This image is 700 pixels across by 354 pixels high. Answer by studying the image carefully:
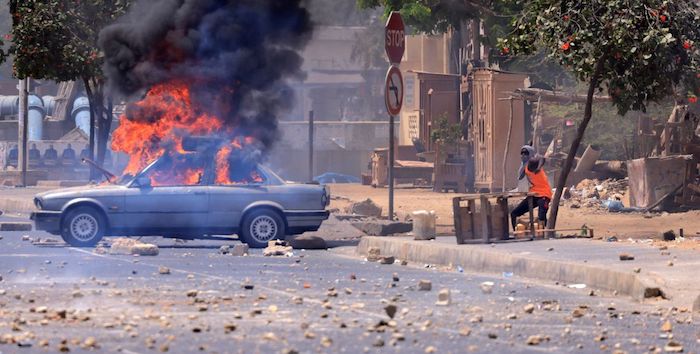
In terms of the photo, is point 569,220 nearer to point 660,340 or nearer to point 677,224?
point 677,224

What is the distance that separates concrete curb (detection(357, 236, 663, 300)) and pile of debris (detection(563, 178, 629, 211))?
35.2 feet

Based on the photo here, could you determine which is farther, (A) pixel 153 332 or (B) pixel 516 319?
(B) pixel 516 319

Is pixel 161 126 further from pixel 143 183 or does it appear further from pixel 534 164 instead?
pixel 534 164

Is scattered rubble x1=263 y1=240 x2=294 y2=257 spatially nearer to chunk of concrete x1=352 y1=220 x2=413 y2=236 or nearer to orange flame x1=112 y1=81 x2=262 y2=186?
orange flame x1=112 y1=81 x2=262 y2=186

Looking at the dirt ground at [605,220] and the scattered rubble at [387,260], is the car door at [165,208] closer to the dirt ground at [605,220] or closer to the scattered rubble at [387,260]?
the scattered rubble at [387,260]

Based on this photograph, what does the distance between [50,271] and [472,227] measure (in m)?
5.87

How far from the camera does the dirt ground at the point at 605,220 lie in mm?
23234

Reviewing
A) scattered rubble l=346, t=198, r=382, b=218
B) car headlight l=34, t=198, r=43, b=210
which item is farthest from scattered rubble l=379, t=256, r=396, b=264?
scattered rubble l=346, t=198, r=382, b=218

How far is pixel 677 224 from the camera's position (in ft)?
83.9

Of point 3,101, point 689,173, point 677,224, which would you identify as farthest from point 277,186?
point 3,101

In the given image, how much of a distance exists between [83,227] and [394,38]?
5.58 metres

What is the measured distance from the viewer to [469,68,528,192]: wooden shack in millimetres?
39375

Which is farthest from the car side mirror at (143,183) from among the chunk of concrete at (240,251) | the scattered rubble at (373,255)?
the scattered rubble at (373,255)

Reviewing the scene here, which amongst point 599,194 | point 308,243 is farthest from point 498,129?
point 308,243
